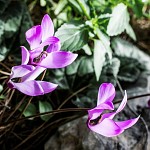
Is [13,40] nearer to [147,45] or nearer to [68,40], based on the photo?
[68,40]

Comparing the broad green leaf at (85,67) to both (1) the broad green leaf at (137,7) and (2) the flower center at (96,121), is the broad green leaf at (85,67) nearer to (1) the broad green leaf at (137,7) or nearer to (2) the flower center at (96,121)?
(1) the broad green leaf at (137,7)

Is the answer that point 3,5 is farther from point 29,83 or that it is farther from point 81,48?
point 29,83

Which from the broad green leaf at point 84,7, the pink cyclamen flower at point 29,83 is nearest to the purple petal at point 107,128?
the pink cyclamen flower at point 29,83

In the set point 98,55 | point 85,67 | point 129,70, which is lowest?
point 129,70

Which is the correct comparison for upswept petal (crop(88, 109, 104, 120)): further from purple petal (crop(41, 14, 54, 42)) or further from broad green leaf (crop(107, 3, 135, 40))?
broad green leaf (crop(107, 3, 135, 40))

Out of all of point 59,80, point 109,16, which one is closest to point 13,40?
point 59,80

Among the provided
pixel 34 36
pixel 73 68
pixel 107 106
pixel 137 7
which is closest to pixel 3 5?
pixel 73 68
